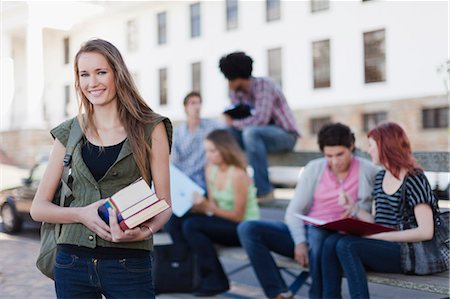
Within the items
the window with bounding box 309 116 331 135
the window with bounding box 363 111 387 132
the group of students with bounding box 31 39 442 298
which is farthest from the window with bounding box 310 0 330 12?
the group of students with bounding box 31 39 442 298

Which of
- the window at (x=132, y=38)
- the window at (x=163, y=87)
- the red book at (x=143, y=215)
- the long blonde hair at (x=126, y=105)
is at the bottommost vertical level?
the red book at (x=143, y=215)

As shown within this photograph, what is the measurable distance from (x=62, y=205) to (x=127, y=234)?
278 millimetres

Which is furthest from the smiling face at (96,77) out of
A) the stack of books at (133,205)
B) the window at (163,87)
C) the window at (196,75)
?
the window at (163,87)

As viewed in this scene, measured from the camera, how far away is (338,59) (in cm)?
1938

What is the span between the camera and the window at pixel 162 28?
69.8 ft

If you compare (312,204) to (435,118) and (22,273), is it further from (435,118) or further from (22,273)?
(435,118)

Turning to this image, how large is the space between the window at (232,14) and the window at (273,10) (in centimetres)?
104

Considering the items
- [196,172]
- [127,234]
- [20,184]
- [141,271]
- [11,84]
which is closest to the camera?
[127,234]

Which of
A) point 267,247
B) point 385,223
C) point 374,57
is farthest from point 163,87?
point 385,223

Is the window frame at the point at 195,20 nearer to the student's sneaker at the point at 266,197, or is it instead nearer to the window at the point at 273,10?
the window at the point at 273,10

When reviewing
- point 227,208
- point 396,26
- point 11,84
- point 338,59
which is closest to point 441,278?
point 227,208

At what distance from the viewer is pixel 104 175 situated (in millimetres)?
1999

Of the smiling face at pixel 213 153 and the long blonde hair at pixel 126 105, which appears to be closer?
the long blonde hair at pixel 126 105

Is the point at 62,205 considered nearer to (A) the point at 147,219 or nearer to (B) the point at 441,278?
(A) the point at 147,219
